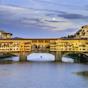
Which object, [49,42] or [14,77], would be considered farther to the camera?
[49,42]

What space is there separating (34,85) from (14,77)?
7.32 metres

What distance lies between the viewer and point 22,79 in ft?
156

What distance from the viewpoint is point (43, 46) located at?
92.1 m

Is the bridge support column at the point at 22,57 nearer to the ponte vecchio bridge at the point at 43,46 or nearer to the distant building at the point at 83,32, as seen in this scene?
the ponte vecchio bridge at the point at 43,46

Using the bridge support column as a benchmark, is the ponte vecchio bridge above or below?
above

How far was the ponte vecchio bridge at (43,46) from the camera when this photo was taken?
298 feet

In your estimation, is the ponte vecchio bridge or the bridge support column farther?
the ponte vecchio bridge

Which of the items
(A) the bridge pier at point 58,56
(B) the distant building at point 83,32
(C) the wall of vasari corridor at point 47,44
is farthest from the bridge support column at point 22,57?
(B) the distant building at point 83,32

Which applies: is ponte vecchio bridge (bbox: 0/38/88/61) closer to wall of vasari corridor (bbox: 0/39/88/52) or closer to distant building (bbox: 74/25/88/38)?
wall of vasari corridor (bbox: 0/39/88/52)

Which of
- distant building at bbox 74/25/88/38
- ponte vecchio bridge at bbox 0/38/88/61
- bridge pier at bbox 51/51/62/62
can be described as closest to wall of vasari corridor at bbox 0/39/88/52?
ponte vecchio bridge at bbox 0/38/88/61

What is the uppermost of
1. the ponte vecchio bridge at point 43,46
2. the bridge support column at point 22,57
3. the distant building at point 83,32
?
the distant building at point 83,32

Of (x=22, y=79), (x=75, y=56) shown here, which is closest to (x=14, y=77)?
(x=22, y=79)

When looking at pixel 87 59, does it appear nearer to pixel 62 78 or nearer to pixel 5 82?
pixel 62 78

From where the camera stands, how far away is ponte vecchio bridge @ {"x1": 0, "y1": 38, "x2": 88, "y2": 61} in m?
90.8
